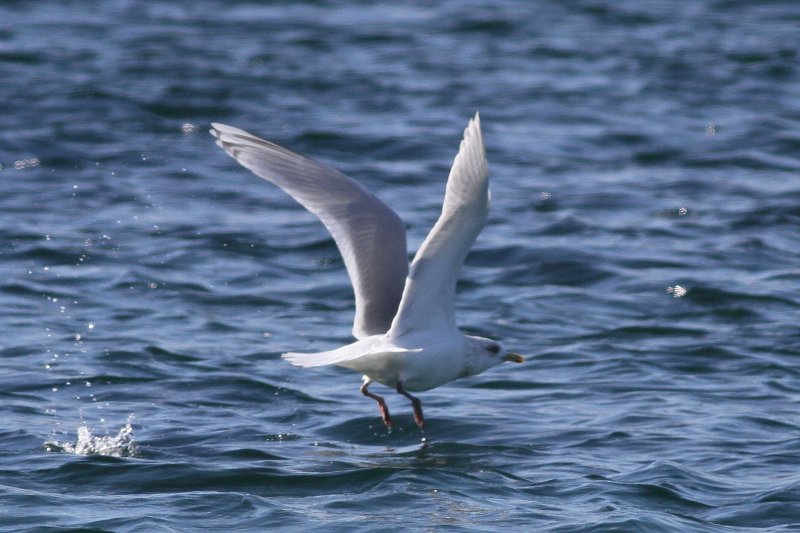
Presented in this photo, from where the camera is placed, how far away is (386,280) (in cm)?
806

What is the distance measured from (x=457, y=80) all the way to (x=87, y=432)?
11.4 m

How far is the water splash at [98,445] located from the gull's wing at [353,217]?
1388mm

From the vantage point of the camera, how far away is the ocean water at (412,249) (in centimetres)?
741

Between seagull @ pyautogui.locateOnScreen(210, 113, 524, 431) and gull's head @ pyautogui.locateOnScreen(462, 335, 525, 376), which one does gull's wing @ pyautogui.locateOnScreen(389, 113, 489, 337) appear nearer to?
seagull @ pyautogui.locateOnScreen(210, 113, 524, 431)

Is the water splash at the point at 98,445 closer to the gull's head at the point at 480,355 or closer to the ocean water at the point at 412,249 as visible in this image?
the ocean water at the point at 412,249

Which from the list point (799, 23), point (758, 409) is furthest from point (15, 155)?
point (799, 23)

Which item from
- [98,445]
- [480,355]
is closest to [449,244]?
[480,355]

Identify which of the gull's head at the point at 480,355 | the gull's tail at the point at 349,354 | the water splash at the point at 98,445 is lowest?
the water splash at the point at 98,445

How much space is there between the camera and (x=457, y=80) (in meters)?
18.7

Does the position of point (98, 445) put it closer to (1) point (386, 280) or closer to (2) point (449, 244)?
(1) point (386, 280)

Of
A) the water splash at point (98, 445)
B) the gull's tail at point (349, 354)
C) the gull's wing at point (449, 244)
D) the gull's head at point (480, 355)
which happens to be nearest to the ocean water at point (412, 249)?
the water splash at point (98, 445)

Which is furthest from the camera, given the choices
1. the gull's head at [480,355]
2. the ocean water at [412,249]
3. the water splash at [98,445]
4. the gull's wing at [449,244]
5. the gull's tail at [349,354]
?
the gull's head at [480,355]

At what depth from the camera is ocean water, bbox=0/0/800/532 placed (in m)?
7.41

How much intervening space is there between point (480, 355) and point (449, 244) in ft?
3.84
